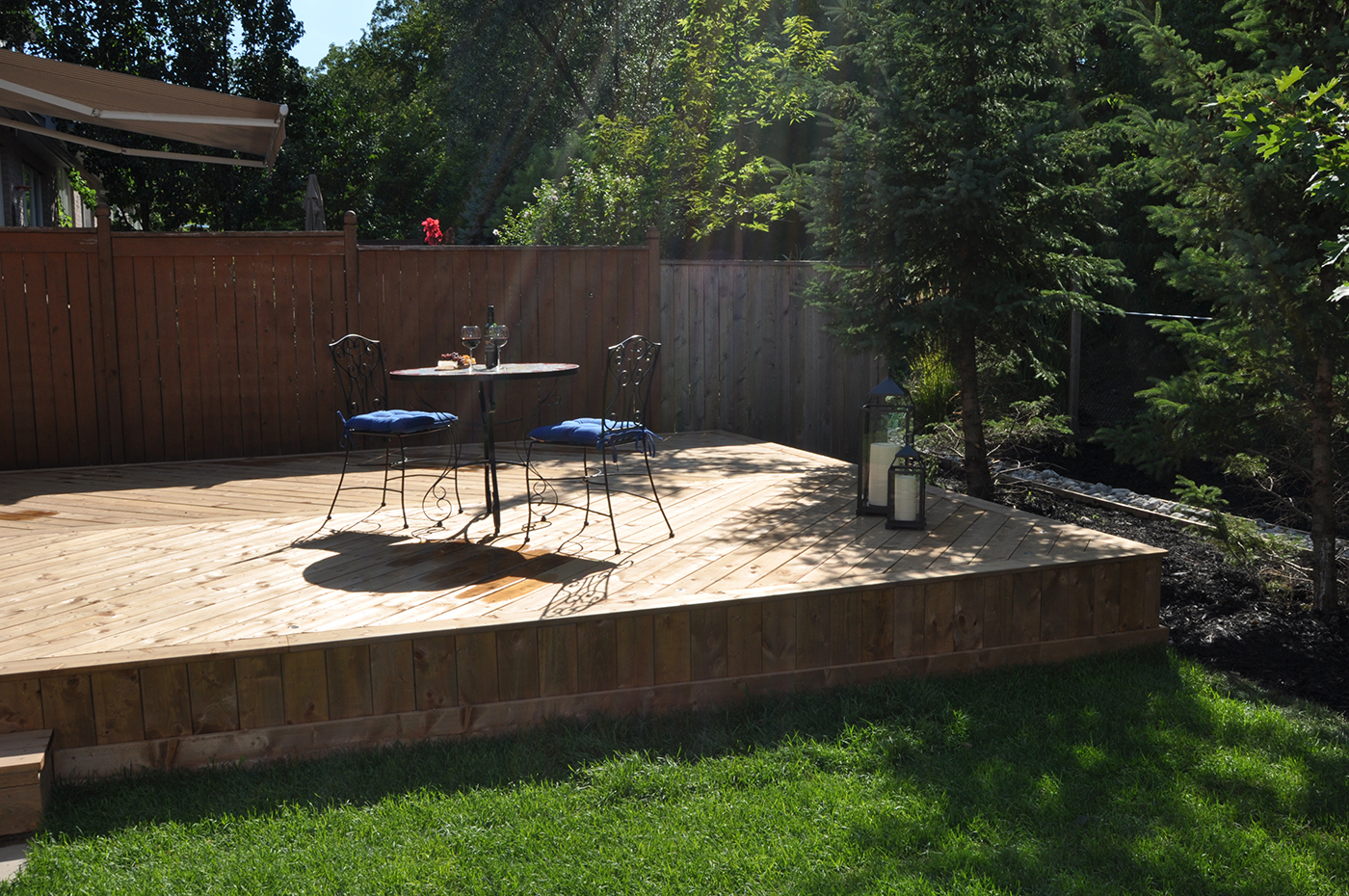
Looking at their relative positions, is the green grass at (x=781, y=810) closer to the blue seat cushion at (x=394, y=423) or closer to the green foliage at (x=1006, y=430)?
the blue seat cushion at (x=394, y=423)

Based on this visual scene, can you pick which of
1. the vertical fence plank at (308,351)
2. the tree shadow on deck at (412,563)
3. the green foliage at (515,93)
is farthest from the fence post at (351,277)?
the green foliage at (515,93)

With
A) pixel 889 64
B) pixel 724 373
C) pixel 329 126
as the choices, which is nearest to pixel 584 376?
pixel 724 373

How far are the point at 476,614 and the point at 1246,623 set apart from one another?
3.22 m

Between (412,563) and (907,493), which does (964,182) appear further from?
(412,563)

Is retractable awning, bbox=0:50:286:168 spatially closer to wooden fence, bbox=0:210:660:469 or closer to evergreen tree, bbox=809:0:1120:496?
wooden fence, bbox=0:210:660:469

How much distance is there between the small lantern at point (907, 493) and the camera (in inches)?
176

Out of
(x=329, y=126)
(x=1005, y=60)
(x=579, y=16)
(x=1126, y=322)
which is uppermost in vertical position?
(x=579, y=16)

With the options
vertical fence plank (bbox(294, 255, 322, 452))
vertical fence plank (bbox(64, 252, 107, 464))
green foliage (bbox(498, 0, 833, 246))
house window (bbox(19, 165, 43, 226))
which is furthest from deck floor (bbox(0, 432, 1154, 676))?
green foliage (bbox(498, 0, 833, 246))

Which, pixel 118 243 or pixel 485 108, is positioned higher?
pixel 485 108

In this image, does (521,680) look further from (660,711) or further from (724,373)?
(724,373)

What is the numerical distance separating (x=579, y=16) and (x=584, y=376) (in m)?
13.4

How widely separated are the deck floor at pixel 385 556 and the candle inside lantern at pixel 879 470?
15cm

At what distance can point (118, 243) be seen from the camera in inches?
248

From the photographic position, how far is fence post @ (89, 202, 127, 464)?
20.5 ft
